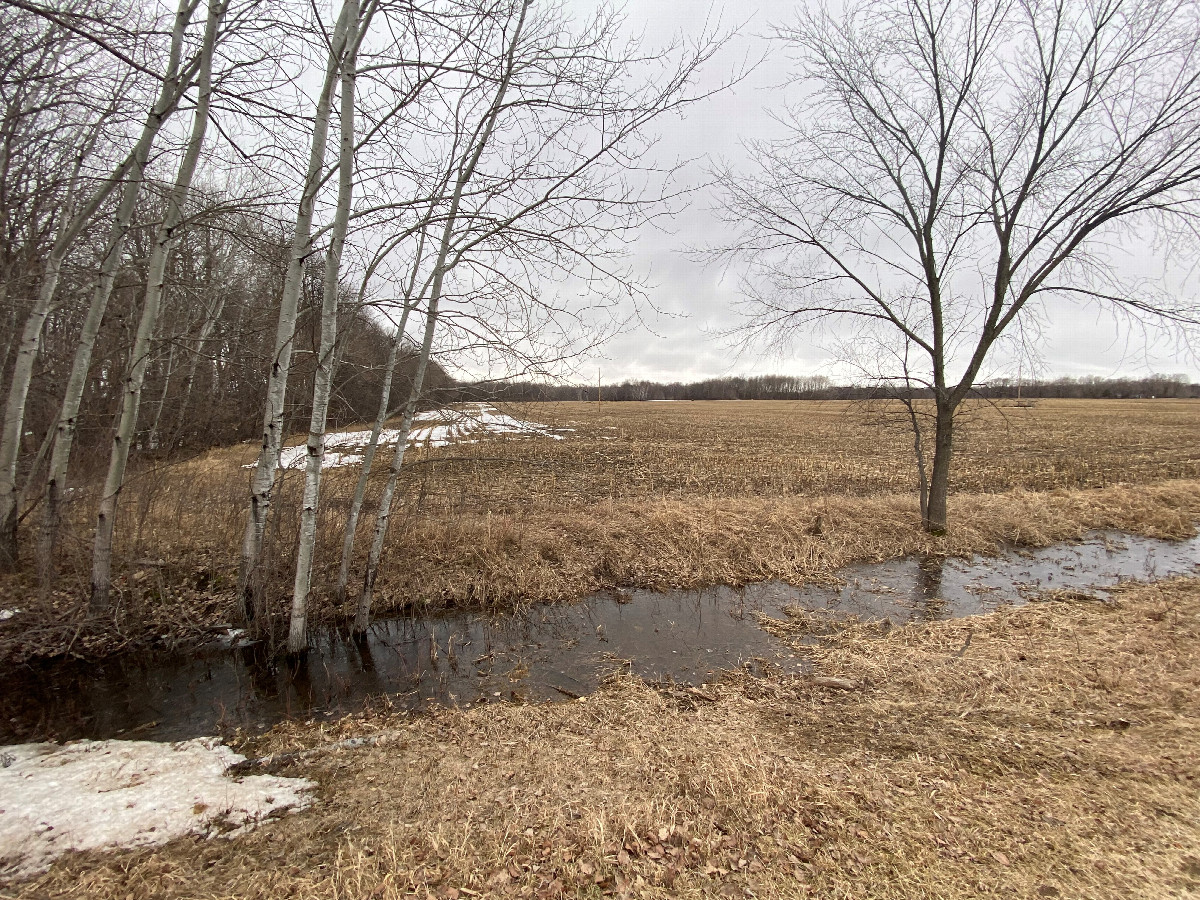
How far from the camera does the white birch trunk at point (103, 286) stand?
17.4 ft

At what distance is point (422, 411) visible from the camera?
595 centimetres

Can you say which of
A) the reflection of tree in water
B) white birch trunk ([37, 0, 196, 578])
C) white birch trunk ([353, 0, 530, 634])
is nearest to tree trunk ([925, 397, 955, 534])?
the reflection of tree in water

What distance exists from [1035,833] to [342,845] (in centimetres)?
381

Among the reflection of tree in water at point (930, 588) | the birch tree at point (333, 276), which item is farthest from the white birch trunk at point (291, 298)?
the reflection of tree in water at point (930, 588)

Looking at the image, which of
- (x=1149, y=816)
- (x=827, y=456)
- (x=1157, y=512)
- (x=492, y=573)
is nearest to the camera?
(x=1149, y=816)

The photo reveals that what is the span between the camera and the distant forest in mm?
5863

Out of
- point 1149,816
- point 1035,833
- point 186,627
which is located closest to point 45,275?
point 186,627

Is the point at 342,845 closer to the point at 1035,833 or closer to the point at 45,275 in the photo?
the point at 1035,833

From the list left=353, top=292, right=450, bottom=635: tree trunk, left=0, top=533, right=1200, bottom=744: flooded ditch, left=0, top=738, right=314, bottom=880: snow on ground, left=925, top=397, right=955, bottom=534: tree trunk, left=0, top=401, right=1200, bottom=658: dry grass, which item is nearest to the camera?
left=0, top=738, right=314, bottom=880: snow on ground

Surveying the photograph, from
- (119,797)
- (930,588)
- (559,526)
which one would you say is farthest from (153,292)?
(930,588)

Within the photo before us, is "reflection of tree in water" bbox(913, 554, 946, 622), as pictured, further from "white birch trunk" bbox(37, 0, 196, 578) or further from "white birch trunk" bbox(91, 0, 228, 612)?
"white birch trunk" bbox(37, 0, 196, 578)

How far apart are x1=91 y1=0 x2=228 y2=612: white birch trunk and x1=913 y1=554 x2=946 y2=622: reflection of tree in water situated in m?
9.90

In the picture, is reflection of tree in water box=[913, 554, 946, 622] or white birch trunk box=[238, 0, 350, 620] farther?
reflection of tree in water box=[913, 554, 946, 622]

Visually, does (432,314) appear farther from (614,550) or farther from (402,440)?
(614,550)
